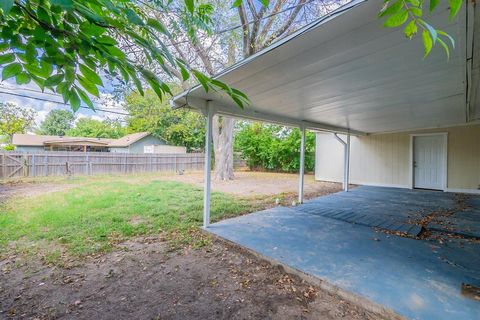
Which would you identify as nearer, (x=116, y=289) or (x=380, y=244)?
(x=116, y=289)

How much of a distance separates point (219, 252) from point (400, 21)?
3082mm

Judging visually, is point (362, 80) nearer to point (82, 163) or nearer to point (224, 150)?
point (224, 150)

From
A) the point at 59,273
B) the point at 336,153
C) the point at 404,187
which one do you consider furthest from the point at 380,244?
the point at 336,153

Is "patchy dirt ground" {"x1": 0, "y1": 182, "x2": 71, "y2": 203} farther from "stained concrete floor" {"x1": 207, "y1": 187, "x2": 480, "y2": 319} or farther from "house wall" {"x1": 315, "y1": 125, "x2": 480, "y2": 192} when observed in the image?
"house wall" {"x1": 315, "y1": 125, "x2": 480, "y2": 192}

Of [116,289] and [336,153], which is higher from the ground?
[336,153]

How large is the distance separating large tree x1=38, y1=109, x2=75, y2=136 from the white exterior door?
42.1 metres

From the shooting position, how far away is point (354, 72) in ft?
9.05

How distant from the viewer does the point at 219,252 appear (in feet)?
10.6

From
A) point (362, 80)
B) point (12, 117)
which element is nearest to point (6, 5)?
point (362, 80)

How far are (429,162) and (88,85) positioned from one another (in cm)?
1025

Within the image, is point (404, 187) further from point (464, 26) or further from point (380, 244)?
point (464, 26)

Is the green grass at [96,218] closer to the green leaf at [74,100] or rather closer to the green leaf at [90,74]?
the green leaf at [74,100]

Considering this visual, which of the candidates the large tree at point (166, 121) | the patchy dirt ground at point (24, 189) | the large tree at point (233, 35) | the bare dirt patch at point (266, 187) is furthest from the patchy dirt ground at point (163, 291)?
the large tree at point (166, 121)

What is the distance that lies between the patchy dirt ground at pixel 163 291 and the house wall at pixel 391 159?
26.6 ft
